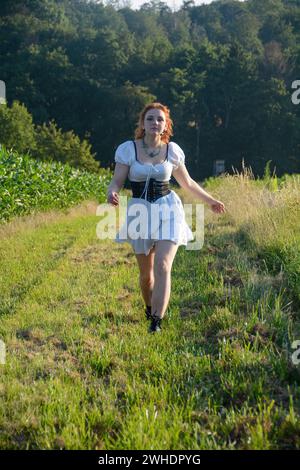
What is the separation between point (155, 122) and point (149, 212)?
795 millimetres

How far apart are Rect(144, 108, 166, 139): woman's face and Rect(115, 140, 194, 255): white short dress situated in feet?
0.63

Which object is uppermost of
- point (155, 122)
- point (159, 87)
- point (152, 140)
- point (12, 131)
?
point (159, 87)

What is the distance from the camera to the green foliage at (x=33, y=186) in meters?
13.2

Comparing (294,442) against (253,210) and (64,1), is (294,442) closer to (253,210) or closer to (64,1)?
(253,210)

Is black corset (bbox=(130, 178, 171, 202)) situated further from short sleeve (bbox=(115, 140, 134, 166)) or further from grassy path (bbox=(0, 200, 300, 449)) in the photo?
grassy path (bbox=(0, 200, 300, 449))

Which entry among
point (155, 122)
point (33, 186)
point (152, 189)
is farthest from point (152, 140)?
point (33, 186)

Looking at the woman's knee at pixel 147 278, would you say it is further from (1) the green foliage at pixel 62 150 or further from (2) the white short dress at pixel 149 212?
(1) the green foliage at pixel 62 150

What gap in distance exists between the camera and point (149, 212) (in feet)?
15.5

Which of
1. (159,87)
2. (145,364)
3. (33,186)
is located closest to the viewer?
(145,364)

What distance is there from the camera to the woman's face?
15.6 feet

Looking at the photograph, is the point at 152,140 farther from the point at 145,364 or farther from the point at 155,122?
the point at 145,364

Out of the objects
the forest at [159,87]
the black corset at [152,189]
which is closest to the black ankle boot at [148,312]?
the black corset at [152,189]

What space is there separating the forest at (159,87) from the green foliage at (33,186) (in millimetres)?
29080

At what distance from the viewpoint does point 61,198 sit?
61.4 feet
